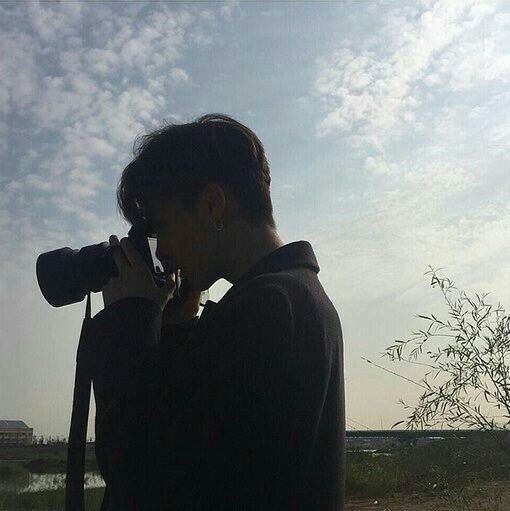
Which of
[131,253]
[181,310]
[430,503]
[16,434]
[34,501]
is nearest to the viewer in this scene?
[131,253]

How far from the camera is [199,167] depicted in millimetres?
995

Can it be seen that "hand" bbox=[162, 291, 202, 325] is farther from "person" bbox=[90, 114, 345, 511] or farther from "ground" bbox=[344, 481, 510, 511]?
"ground" bbox=[344, 481, 510, 511]

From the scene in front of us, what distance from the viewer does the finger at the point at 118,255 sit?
1.01 metres

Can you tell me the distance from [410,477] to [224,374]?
604cm

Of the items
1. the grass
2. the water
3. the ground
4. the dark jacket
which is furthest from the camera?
the water

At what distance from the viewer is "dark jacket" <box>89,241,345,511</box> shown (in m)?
0.77

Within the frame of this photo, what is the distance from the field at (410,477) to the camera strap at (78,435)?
0.04 meters

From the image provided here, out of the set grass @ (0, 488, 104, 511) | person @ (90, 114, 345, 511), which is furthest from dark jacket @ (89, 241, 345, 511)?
grass @ (0, 488, 104, 511)

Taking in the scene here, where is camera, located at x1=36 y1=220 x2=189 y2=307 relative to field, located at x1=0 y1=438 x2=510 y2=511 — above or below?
above

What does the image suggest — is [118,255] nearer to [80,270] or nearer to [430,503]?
[80,270]

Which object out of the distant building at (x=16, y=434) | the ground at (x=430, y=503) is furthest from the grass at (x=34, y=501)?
the ground at (x=430, y=503)

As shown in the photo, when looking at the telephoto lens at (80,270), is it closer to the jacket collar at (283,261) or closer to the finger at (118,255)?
the finger at (118,255)

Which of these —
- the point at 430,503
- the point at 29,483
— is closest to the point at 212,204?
the point at 430,503

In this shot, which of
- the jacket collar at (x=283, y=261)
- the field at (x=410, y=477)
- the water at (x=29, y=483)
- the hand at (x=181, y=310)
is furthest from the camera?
the water at (x=29, y=483)
